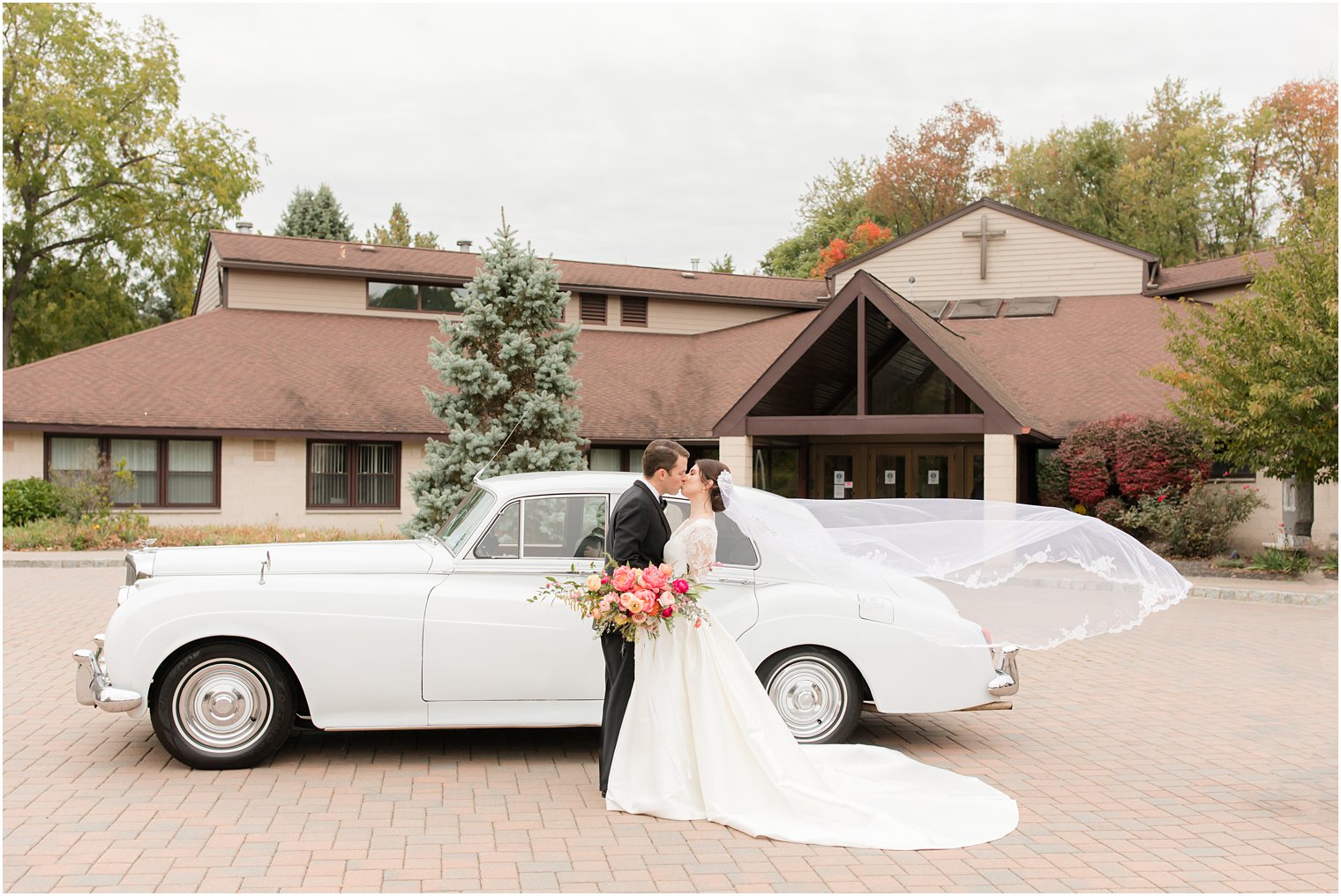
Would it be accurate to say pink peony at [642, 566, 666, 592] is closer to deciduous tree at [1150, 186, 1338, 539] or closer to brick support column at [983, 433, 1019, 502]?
brick support column at [983, 433, 1019, 502]

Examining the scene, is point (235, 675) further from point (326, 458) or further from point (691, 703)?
point (326, 458)

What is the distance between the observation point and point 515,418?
17.1 meters

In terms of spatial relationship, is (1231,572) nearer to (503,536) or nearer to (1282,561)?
(1282,561)

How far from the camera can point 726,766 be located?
6121 mm

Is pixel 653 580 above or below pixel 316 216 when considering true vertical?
below

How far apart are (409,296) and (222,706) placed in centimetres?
2503

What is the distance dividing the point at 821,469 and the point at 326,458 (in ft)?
36.4

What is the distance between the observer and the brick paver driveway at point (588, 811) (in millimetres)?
5129

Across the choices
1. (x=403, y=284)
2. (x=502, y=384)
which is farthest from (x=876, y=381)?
(x=403, y=284)

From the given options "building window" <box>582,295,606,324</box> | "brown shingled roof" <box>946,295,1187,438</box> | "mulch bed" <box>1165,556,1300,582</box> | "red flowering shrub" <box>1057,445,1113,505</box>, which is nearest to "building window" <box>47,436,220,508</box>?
"building window" <box>582,295,606,324</box>

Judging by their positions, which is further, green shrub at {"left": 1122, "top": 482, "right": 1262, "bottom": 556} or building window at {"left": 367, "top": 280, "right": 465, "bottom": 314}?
building window at {"left": 367, "top": 280, "right": 465, "bottom": 314}

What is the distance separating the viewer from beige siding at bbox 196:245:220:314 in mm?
30766

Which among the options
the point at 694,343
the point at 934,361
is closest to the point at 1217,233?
the point at 694,343

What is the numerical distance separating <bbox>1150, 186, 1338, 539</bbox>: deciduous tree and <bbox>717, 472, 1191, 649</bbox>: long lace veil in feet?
44.7
